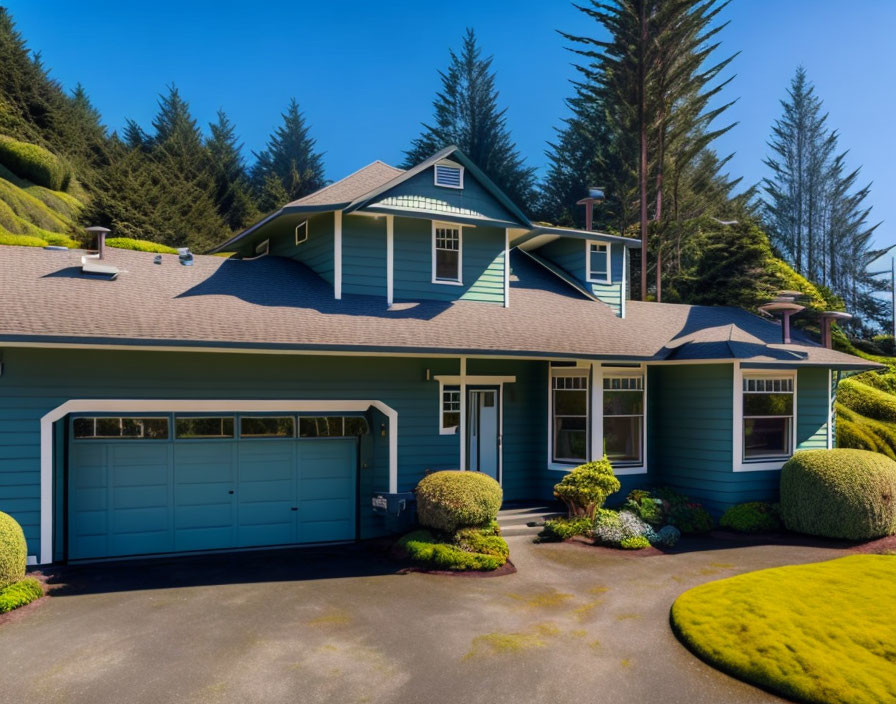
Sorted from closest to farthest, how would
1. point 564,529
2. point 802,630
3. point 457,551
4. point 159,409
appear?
point 802,630 < point 457,551 < point 159,409 < point 564,529

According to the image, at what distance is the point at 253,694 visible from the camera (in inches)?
252

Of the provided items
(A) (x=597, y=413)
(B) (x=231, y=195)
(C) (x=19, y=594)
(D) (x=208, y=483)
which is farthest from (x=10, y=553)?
(B) (x=231, y=195)

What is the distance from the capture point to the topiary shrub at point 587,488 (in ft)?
41.8

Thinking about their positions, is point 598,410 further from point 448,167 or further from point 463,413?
point 448,167

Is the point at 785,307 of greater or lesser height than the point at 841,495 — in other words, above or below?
above

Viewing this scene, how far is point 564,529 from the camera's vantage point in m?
12.6

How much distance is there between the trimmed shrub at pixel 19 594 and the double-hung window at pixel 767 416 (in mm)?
12911

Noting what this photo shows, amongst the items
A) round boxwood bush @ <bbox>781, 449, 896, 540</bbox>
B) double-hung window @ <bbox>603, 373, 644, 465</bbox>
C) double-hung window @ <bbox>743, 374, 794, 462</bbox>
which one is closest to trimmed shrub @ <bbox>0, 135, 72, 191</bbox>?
double-hung window @ <bbox>603, 373, 644, 465</bbox>

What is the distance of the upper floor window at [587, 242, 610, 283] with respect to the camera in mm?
→ 17719

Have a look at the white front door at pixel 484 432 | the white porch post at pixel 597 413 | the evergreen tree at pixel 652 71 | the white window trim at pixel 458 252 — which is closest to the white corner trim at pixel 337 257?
the white window trim at pixel 458 252

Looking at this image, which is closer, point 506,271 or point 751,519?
point 751,519

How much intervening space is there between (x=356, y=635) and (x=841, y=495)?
9.95 m

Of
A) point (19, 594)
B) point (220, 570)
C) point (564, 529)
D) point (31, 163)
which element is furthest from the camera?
point (31, 163)

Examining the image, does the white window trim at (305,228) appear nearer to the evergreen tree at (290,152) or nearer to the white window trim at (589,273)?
the white window trim at (589,273)
